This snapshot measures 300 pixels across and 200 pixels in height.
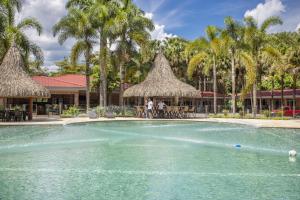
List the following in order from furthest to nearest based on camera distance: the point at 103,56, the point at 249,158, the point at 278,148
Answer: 1. the point at 103,56
2. the point at 278,148
3. the point at 249,158

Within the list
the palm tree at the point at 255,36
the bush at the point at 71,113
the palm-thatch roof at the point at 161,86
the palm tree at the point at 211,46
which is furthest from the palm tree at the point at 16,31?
the palm tree at the point at 255,36

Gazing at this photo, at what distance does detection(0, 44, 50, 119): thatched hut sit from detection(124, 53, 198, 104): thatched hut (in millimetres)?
7630

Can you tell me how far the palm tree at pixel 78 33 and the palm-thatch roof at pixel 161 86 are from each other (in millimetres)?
4215

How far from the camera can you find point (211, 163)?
9.76 meters

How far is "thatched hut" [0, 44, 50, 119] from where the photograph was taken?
2256cm

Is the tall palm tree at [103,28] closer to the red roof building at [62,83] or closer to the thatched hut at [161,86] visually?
the thatched hut at [161,86]

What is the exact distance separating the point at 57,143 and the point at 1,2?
15781 mm

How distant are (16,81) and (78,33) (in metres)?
7.65

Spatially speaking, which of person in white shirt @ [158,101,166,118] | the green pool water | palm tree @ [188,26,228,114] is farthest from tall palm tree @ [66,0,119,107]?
the green pool water

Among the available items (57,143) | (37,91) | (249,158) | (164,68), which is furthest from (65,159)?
(164,68)

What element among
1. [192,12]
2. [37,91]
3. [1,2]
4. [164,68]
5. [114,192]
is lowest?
[114,192]

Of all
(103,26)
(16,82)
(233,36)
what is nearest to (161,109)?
(103,26)

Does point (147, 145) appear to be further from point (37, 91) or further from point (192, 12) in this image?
point (37, 91)

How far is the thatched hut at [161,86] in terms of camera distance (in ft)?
92.0
